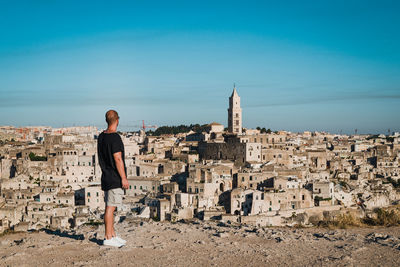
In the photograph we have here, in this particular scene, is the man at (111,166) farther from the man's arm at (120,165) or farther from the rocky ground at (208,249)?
the rocky ground at (208,249)

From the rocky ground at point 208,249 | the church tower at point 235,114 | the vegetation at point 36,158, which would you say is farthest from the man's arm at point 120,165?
the church tower at point 235,114

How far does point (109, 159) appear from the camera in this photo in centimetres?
754

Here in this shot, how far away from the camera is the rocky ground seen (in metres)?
7.27

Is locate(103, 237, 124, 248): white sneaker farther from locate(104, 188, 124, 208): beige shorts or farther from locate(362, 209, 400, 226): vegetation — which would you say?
locate(362, 209, 400, 226): vegetation

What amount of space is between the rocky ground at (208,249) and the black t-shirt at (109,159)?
50.4 inches

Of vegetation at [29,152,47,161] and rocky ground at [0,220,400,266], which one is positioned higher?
rocky ground at [0,220,400,266]

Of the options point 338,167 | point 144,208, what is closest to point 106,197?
point 144,208

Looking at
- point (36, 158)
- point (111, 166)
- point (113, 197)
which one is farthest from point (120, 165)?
point (36, 158)

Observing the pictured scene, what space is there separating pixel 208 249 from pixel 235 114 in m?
53.6

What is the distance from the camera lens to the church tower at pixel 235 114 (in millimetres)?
60844

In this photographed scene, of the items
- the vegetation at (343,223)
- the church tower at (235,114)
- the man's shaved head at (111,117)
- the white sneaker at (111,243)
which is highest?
the church tower at (235,114)

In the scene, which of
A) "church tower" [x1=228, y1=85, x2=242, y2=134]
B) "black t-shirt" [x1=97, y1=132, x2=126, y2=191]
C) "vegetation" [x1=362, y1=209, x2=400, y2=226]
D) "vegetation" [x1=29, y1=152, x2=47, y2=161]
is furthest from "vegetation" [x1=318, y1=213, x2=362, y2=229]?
"church tower" [x1=228, y1=85, x2=242, y2=134]

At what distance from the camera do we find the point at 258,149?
4494cm

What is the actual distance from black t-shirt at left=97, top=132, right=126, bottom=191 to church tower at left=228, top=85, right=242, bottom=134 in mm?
53450
